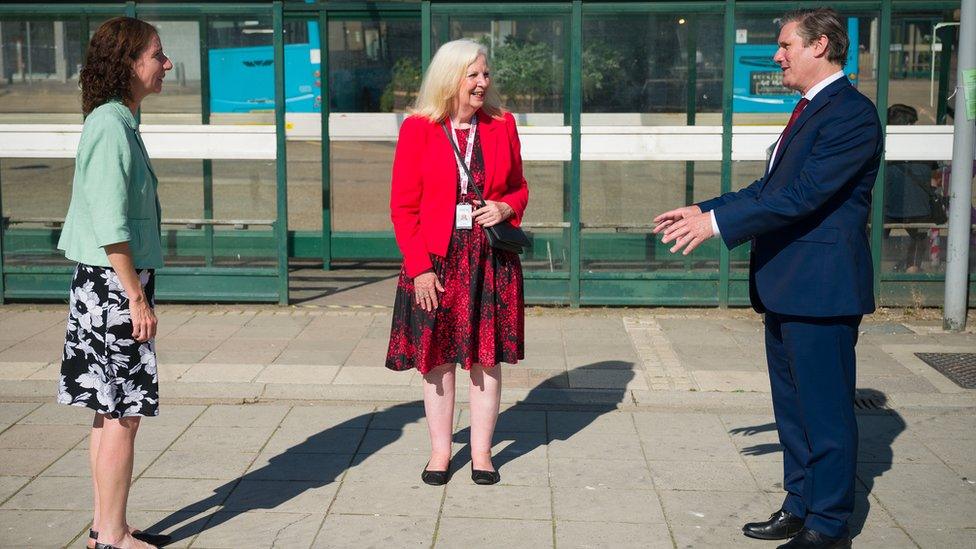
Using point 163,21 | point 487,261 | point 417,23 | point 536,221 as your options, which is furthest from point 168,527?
point 417,23

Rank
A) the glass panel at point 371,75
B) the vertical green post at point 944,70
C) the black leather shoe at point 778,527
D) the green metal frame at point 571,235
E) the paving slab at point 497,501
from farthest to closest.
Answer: the glass panel at point 371,75
the vertical green post at point 944,70
the green metal frame at point 571,235
the paving slab at point 497,501
the black leather shoe at point 778,527

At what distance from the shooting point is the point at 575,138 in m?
8.60

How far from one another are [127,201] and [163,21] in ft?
18.3

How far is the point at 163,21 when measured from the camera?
8.98 meters

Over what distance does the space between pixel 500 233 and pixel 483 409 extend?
2.66ft

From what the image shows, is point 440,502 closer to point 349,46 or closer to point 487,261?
point 487,261

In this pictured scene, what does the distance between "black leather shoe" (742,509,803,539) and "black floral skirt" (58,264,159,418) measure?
230cm

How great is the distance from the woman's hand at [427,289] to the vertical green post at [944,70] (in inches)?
212

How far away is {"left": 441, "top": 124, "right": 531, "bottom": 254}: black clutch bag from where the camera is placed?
479 cm

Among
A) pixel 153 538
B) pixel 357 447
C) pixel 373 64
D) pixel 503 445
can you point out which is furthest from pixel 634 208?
pixel 153 538

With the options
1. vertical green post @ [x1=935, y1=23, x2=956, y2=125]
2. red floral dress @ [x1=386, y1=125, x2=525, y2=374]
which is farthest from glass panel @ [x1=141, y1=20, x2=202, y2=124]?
vertical green post @ [x1=935, y1=23, x2=956, y2=125]

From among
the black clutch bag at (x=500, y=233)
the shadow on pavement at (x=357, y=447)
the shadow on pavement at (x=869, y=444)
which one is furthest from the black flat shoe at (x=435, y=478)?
the shadow on pavement at (x=869, y=444)

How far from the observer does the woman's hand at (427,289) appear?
4.79m

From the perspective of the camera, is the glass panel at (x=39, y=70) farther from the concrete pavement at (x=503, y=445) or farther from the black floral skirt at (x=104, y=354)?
the black floral skirt at (x=104, y=354)
